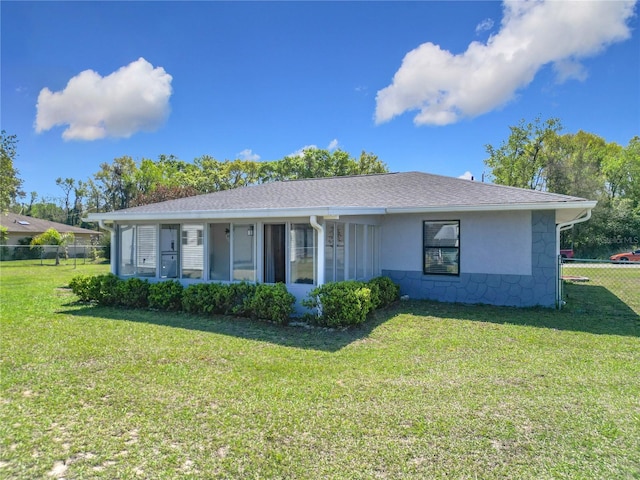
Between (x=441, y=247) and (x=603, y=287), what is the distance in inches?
282

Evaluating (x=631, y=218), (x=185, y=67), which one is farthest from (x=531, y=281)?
(x=631, y=218)

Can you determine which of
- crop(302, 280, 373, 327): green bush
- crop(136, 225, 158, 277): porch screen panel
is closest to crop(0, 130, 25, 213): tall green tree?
crop(136, 225, 158, 277): porch screen panel

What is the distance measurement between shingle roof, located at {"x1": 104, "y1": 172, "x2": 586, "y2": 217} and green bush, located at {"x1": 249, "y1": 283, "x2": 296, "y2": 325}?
173cm

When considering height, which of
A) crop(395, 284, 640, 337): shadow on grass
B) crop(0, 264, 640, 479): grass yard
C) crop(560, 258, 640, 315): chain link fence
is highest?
crop(560, 258, 640, 315): chain link fence

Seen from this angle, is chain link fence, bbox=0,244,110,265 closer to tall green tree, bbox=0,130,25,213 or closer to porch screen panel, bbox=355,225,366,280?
tall green tree, bbox=0,130,25,213

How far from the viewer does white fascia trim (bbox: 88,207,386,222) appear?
7.74 meters

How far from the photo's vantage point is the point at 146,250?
406 inches

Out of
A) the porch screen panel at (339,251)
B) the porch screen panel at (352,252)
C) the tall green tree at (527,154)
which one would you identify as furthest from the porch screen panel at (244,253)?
the tall green tree at (527,154)

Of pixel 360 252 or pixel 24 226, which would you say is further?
pixel 24 226

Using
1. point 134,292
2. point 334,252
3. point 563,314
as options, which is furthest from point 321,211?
point 563,314

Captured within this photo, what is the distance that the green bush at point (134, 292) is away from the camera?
9.62 metres

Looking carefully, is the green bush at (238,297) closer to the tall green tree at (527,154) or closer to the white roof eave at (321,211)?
the white roof eave at (321,211)

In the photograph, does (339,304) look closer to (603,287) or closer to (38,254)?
(603,287)

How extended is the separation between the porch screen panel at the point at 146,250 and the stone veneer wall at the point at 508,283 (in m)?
6.51
